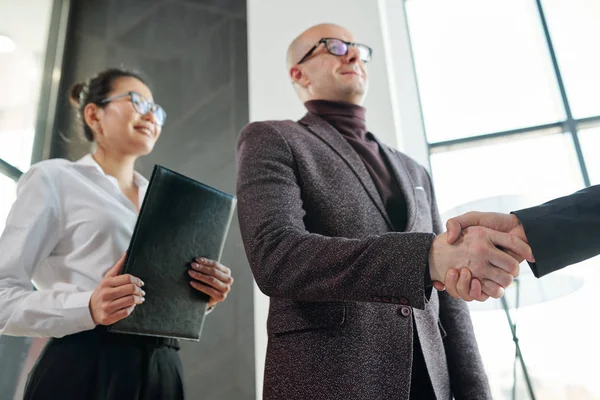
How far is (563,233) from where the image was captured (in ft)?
2.32

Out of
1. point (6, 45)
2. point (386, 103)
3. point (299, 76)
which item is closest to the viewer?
point (299, 76)

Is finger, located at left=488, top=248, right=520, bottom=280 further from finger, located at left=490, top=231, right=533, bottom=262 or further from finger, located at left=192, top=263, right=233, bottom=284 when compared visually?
finger, located at left=192, top=263, right=233, bottom=284

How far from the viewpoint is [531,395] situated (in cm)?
159

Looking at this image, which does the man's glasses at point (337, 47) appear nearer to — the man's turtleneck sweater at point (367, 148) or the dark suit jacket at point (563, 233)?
the man's turtleneck sweater at point (367, 148)

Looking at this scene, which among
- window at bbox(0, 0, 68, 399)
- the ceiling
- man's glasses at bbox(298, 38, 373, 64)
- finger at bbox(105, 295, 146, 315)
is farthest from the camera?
the ceiling

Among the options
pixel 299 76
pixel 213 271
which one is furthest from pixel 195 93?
pixel 213 271

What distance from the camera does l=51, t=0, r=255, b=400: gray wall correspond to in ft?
5.62

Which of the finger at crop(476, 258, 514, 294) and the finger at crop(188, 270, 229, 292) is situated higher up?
the finger at crop(188, 270, 229, 292)

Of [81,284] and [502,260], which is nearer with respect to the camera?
[502,260]

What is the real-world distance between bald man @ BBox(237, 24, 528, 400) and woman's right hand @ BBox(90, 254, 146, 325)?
25cm

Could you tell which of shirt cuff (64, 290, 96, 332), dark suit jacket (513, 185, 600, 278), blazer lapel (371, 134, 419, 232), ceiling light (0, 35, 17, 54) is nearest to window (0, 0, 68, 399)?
ceiling light (0, 35, 17, 54)

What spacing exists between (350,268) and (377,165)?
427 millimetres

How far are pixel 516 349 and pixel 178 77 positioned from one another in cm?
166

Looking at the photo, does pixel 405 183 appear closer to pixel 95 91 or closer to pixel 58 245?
pixel 58 245
